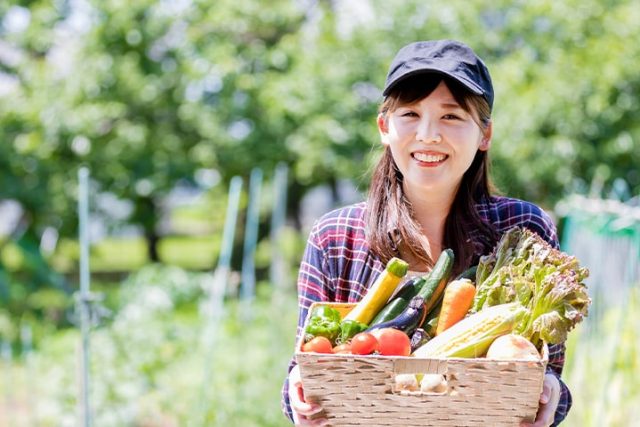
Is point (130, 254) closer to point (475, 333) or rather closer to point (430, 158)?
point (430, 158)

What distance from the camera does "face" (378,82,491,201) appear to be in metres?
1.96

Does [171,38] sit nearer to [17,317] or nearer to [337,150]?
[337,150]

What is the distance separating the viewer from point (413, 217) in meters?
2.14

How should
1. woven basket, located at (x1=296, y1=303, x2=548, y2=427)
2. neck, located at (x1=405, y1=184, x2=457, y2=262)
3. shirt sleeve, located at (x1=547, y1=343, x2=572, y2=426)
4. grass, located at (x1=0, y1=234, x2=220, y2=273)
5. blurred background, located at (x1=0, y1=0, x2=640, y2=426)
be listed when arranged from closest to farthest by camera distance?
woven basket, located at (x1=296, y1=303, x2=548, y2=427) < shirt sleeve, located at (x1=547, y1=343, x2=572, y2=426) < neck, located at (x1=405, y1=184, x2=457, y2=262) < blurred background, located at (x1=0, y1=0, x2=640, y2=426) < grass, located at (x1=0, y1=234, x2=220, y2=273)

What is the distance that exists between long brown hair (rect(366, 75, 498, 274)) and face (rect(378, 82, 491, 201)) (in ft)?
0.12

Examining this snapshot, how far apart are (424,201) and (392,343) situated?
1.44 ft

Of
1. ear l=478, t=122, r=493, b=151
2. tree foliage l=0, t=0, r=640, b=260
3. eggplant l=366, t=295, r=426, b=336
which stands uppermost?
tree foliage l=0, t=0, r=640, b=260

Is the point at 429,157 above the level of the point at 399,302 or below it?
above

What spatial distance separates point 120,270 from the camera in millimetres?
16969

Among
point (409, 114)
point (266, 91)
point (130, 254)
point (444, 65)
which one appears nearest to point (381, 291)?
point (409, 114)

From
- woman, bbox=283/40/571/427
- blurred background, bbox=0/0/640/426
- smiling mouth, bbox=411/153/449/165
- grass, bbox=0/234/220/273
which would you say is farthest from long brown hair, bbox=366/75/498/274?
grass, bbox=0/234/220/273

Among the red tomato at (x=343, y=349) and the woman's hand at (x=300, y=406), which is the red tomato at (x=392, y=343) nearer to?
the red tomato at (x=343, y=349)

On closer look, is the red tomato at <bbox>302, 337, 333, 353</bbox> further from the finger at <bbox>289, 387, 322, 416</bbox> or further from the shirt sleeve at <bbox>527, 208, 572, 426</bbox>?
the shirt sleeve at <bbox>527, 208, 572, 426</bbox>

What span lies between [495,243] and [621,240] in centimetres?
313
